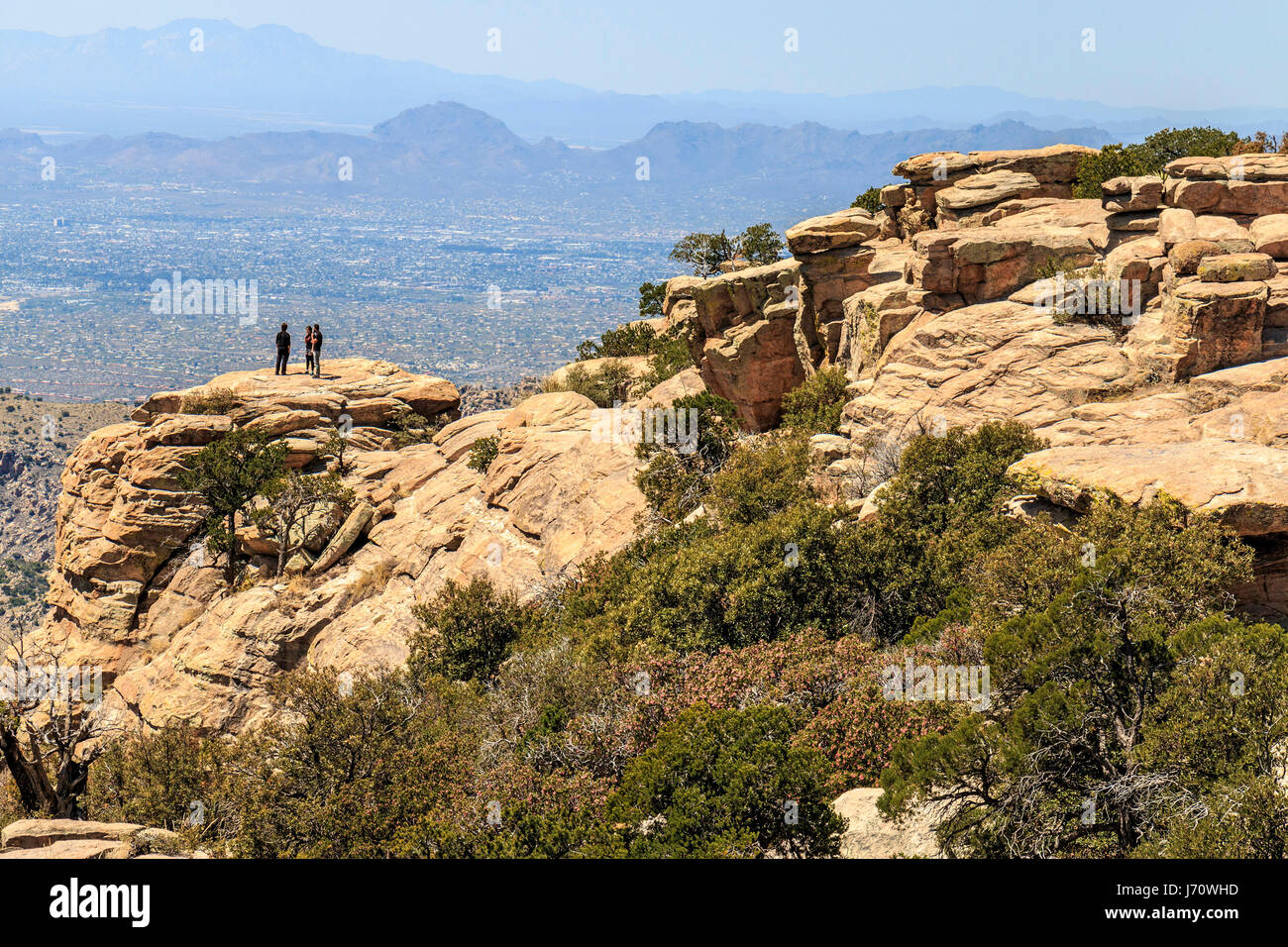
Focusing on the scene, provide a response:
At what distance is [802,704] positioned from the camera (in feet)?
51.4

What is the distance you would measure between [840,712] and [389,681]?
10.9 m

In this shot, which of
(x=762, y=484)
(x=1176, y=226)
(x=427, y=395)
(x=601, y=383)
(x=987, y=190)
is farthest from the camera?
(x=427, y=395)

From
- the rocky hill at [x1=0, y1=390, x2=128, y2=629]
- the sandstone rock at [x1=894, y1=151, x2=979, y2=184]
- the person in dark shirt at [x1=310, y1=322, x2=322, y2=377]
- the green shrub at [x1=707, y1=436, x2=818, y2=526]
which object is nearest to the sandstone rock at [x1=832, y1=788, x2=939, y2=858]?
the green shrub at [x1=707, y1=436, x2=818, y2=526]

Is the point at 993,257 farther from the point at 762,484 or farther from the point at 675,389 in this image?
the point at 675,389

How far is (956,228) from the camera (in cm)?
3108

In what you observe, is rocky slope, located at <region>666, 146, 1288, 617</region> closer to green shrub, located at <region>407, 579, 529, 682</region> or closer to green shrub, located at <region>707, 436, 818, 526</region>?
green shrub, located at <region>707, 436, 818, 526</region>

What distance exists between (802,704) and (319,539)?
22158 mm

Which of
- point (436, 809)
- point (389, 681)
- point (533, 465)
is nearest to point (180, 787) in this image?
point (389, 681)

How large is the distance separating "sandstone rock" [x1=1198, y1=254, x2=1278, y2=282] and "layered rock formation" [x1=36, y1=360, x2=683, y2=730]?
583 inches

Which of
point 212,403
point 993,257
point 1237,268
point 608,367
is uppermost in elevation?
point 993,257

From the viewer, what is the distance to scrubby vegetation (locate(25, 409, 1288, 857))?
37.2 ft

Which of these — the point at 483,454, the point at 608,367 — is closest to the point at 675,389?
the point at 608,367

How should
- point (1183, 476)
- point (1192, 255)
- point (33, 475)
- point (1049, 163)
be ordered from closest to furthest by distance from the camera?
point (1183, 476) → point (1192, 255) → point (1049, 163) → point (33, 475)
